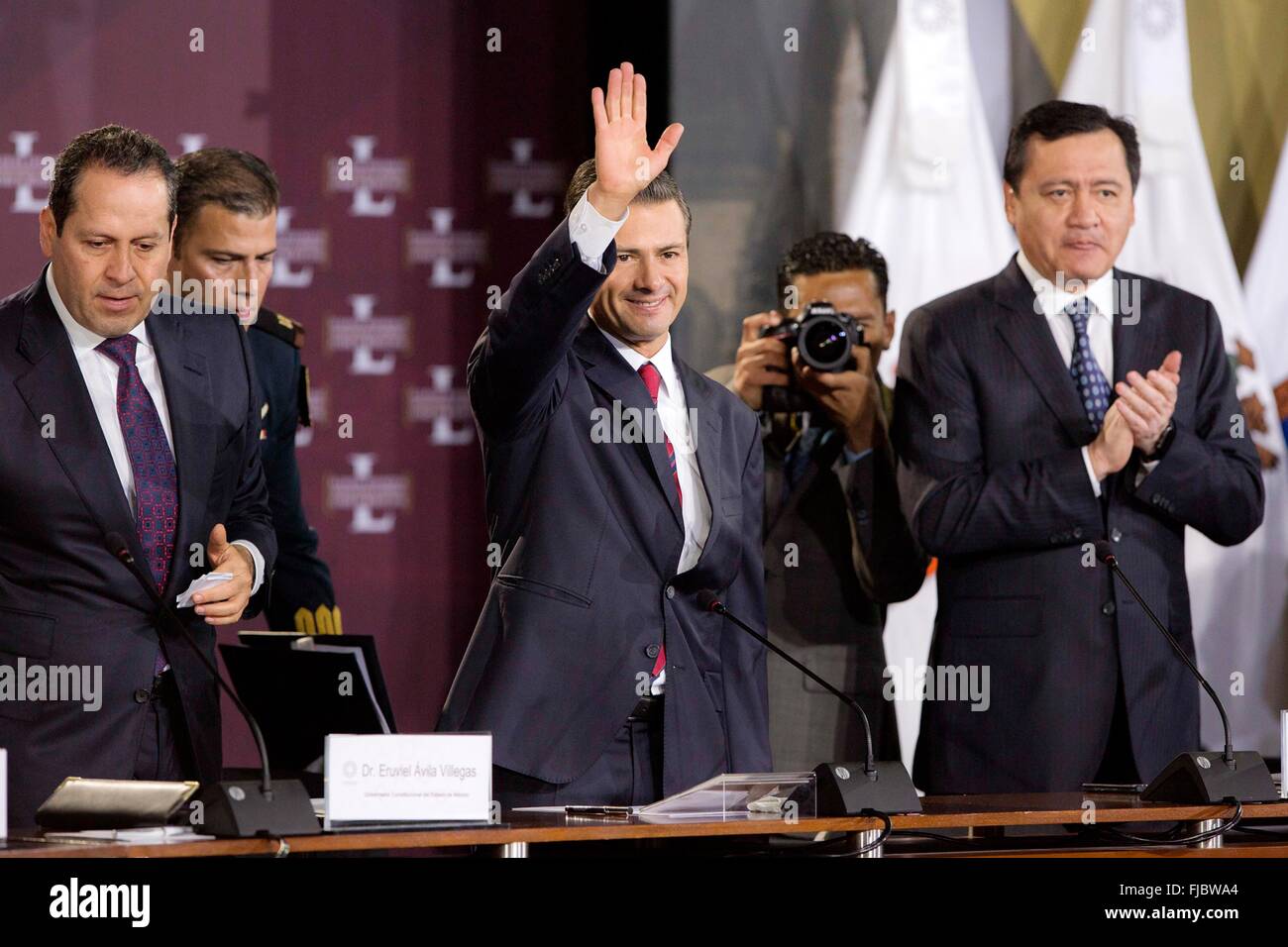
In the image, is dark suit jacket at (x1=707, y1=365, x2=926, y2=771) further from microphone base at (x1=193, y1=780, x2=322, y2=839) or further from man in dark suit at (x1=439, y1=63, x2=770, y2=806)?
microphone base at (x1=193, y1=780, x2=322, y2=839)

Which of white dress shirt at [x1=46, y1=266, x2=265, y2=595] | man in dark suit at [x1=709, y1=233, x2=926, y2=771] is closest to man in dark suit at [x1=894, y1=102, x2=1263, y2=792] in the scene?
man in dark suit at [x1=709, y1=233, x2=926, y2=771]

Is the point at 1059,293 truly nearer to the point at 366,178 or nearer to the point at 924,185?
the point at 924,185

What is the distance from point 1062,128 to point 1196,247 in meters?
0.60

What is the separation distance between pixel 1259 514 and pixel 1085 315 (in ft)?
1.75

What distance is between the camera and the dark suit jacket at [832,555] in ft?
12.6

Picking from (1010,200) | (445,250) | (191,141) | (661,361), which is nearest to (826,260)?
(1010,200)

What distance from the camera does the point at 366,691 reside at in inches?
108

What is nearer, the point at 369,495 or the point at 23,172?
the point at 23,172

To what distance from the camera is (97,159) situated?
2787mm

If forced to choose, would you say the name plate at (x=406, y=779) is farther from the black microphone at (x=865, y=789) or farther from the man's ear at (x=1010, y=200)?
the man's ear at (x=1010, y=200)

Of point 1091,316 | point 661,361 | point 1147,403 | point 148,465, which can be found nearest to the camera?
point 148,465

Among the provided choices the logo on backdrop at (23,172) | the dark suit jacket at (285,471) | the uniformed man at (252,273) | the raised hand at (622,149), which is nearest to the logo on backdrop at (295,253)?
the dark suit jacket at (285,471)

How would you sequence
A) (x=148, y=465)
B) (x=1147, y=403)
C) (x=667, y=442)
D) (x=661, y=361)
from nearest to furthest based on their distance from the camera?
(x=148, y=465) → (x=667, y=442) → (x=661, y=361) → (x=1147, y=403)

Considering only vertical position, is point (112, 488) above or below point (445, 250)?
below
